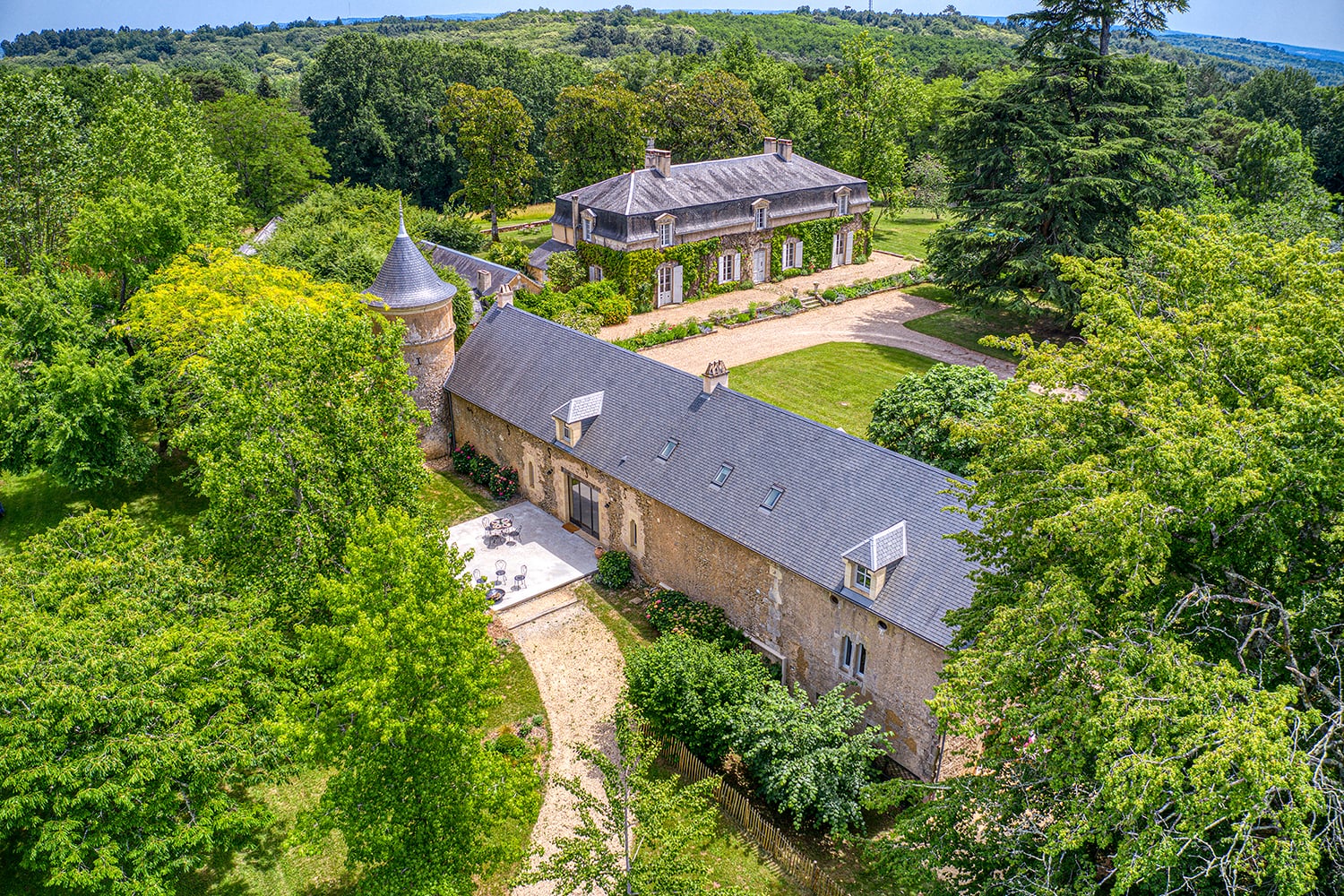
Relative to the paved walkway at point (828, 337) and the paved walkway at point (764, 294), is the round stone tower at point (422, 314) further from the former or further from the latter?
the paved walkway at point (764, 294)

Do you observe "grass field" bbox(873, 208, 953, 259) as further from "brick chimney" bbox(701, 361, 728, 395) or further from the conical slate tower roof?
the conical slate tower roof

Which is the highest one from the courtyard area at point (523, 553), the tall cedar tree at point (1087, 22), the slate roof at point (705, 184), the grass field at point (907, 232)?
the tall cedar tree at point (1087, 22)

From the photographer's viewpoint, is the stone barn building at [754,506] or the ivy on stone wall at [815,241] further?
the ivy on stone wall at [815,241]

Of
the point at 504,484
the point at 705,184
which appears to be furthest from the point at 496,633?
the point at 705,184

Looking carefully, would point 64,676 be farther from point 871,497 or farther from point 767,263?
point 767,263

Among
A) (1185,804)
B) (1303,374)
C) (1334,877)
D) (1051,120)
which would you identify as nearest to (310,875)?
(1185,804)

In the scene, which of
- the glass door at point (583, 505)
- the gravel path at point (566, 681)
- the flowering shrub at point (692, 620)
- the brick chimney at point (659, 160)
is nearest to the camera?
the gravel path at point (566, 681)

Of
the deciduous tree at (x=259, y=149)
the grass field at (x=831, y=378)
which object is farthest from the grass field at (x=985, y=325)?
the deciduous tree at (x=259, y=149)

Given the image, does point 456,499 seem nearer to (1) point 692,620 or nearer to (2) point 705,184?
(1) point 692,620
